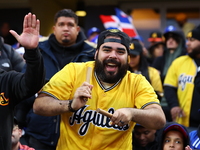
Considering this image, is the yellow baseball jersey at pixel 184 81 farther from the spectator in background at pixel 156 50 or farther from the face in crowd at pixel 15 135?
the spectator in background at pixel 156 50

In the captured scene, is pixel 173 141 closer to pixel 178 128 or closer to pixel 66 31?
pixel 178 128

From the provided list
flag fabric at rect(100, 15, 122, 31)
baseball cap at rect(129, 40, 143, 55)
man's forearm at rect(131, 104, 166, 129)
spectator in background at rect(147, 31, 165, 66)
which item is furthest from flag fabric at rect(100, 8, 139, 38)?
man's forearm at rect(131, 104, 166, 129)

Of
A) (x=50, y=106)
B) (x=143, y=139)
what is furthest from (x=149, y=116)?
(x=143, y=139)

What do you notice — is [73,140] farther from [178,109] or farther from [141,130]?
[178,109]

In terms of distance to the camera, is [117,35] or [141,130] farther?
[141,130]

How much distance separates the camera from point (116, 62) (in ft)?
13.1

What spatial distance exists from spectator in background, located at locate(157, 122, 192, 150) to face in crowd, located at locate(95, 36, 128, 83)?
55.0 inches

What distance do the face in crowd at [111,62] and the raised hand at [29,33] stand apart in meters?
0.74

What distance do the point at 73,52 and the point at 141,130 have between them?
53.9 inches

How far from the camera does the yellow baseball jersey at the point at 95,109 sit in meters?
3.93

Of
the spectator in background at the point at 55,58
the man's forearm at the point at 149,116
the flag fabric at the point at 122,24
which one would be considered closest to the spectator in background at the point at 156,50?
the flag fabric at the point at 122,24

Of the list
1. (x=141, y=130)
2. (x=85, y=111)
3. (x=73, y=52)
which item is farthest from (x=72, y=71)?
(x=141, y=130)

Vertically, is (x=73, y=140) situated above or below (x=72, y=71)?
below

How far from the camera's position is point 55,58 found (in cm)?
526
